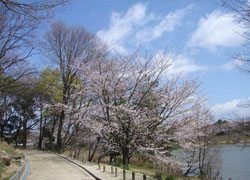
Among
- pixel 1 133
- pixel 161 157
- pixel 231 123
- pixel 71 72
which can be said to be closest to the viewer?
pixel 161 157

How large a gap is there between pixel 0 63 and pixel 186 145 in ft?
41.7

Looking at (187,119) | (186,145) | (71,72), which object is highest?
(71,72)

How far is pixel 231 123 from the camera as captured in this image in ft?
60.4

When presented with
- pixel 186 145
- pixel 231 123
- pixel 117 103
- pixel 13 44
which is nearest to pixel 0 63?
pixel 13 44

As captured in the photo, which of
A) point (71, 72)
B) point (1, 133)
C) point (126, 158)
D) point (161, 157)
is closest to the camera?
point (161, 157)

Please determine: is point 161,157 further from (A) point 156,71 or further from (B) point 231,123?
(B) point 231,123

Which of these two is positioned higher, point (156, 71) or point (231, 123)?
point (156, 71)

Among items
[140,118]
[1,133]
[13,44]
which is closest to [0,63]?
[13,44]

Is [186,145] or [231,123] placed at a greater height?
[231,123]

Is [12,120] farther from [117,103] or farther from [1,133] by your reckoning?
[117,103]

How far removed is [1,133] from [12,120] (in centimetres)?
296

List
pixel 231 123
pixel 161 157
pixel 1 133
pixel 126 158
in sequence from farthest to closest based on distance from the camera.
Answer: pixel 1 133
pixel 231 123
pixel 126 158
pixel 161 157

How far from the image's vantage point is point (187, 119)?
13.6m

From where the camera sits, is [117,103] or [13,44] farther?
[117,103]
